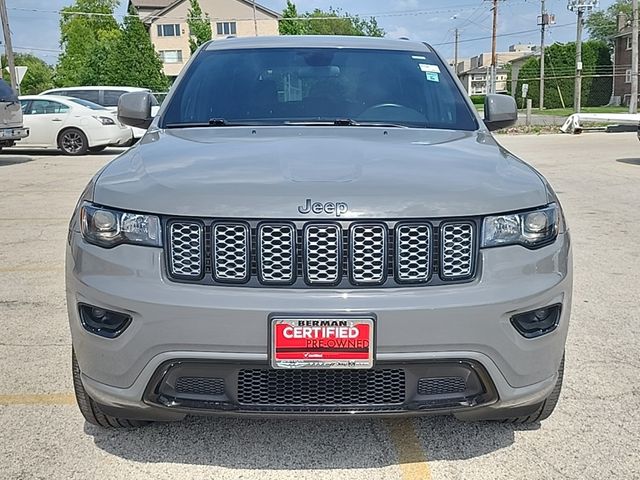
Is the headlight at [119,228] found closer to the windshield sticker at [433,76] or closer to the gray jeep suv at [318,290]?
the gray jeep suv at [318,290]

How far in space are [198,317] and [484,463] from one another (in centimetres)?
127

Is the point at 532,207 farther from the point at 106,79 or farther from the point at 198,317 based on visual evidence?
the point at 106,79

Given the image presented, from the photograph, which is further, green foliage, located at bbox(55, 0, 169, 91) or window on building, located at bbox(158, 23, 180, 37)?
window on building, located at bbox(158, 23, 180, 37)

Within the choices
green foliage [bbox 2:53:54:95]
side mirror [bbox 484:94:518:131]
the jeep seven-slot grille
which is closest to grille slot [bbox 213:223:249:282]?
the jeep seven-slot grille

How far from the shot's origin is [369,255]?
2.36 meters

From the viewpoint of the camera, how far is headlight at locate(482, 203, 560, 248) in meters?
2.42

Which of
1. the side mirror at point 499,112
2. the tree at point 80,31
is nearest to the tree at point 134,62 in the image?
the tree at point 80,31

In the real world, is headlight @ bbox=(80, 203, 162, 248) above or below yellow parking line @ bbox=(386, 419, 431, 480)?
above

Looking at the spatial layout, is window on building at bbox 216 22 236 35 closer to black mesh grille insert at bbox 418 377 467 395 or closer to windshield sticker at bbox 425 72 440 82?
windshield sticker at bbox 425 72 440 82

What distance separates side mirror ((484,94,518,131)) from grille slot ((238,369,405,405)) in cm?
207

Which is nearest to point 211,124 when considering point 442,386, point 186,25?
point 442,386

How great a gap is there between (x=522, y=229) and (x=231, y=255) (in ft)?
3.31

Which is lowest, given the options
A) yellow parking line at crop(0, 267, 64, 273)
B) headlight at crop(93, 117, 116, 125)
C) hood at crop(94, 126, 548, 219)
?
yellow parking line at crop(0, 267, 64, 273)

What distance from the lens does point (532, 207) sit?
2508 millimetres
